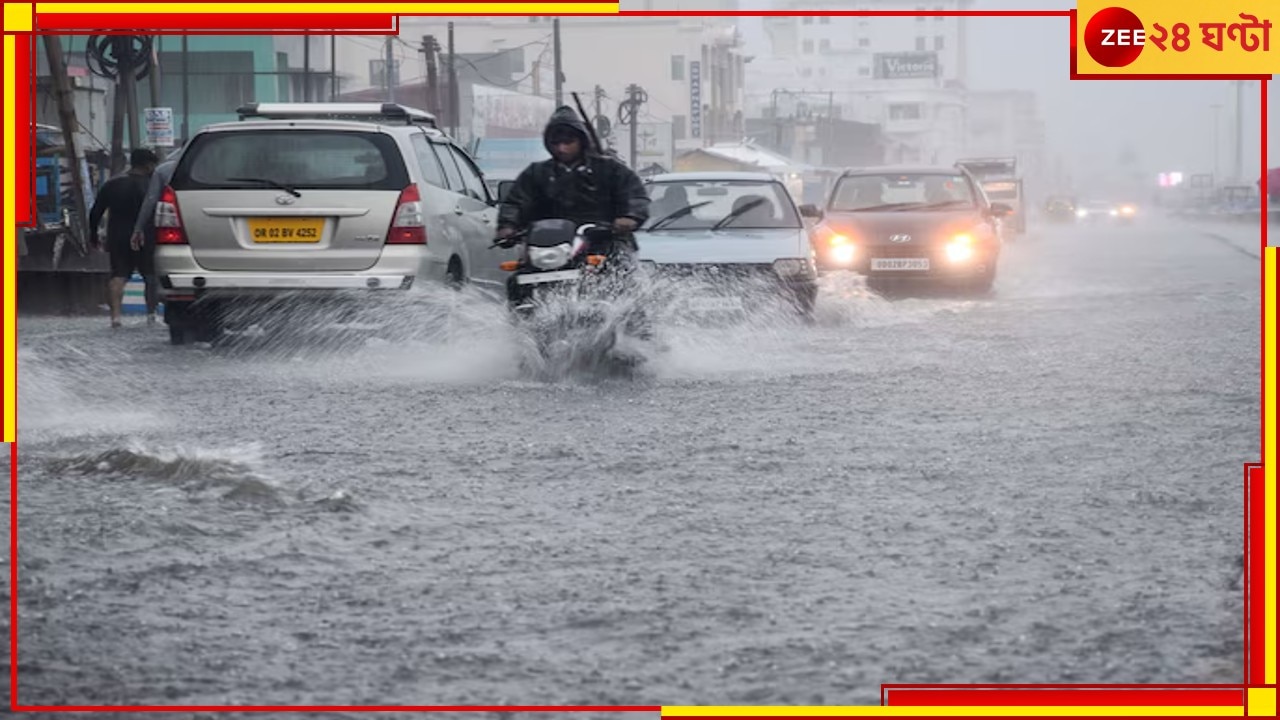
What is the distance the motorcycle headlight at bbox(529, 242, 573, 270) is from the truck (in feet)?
140

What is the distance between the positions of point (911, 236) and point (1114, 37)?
15.3 meters

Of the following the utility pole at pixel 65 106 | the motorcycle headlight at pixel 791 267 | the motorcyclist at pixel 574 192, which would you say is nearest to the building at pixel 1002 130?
the utility pole at pixel 65 106

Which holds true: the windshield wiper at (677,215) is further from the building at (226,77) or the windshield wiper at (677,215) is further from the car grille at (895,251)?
the building at (226,77)

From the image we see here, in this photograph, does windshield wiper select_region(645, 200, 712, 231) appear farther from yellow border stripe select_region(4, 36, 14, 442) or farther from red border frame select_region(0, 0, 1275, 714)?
yellow border stripe select_region(4, 36, 14, 442)

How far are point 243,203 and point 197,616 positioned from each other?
8186 mm

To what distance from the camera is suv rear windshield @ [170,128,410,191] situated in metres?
12.8

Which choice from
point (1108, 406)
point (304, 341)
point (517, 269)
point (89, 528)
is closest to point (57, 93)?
point (304, 341)

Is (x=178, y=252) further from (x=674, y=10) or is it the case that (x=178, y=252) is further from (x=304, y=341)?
(x=674, y=10)

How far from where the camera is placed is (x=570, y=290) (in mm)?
11023

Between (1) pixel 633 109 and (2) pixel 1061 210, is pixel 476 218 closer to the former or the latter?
(1) pixel 633 109

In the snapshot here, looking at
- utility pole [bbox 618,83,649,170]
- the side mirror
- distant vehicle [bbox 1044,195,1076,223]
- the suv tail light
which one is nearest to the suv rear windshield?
the suv tail light

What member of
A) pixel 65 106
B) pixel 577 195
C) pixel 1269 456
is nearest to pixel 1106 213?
pixel 65 106

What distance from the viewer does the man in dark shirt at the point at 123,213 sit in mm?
15742

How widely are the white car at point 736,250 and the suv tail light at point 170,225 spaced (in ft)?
11.4
